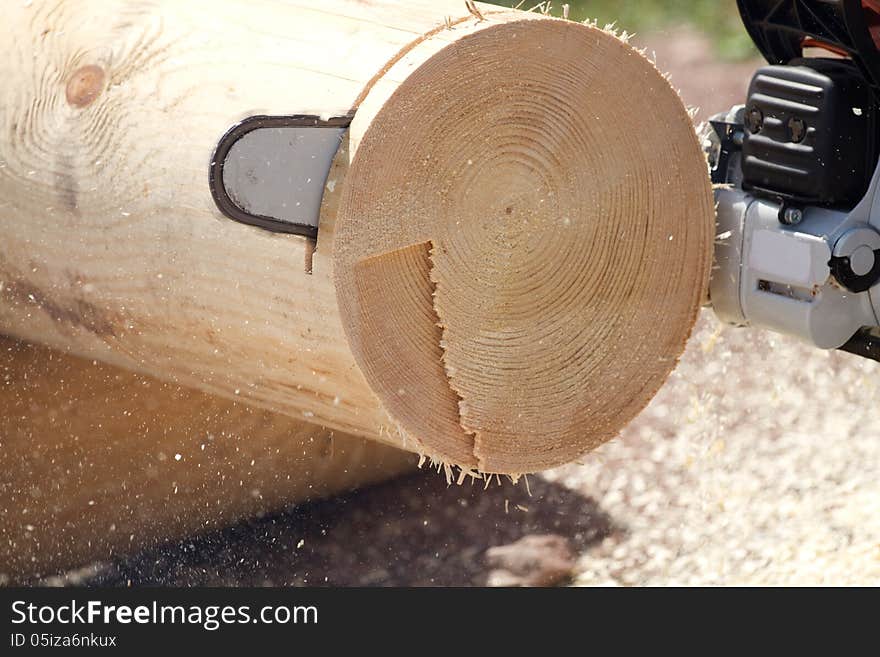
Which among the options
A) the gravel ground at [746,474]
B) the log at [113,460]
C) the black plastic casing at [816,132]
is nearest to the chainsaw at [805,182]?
the black plastic casing at [816,132]

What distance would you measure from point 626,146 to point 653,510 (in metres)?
1.40

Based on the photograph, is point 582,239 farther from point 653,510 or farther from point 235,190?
point 653,510

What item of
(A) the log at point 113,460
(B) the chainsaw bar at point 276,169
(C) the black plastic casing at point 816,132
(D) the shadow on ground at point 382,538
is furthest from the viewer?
(D) the shadow on ground at point 382,538

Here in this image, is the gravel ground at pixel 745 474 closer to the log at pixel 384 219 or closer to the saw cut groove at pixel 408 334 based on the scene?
the log at pixel 384 219

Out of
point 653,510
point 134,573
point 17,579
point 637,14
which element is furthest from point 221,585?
point 637,14

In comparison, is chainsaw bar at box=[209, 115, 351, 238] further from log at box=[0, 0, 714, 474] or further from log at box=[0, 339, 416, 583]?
log at box=[0, 339, 416, 583]

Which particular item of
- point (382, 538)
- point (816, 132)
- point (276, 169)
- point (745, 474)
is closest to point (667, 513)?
point (745, 474)

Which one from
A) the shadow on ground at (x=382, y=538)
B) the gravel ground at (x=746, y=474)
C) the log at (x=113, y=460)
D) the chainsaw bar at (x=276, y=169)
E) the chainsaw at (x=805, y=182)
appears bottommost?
the gravel ground at (x=746, y=474)

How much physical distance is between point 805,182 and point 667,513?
1.17 metres

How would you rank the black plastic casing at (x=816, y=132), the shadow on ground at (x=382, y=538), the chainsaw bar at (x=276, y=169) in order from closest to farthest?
the chainsaw bar at (x=276, y=169) → the black plastic casing at (x=816, y=132) → the shadow on ground at (x=382, y=538)

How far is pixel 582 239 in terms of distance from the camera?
2539mm

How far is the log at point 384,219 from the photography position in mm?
2227

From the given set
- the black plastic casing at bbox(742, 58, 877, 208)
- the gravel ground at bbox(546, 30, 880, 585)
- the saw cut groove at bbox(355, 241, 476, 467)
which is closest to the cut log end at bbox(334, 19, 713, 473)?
the saw cut groove at bbox(355, 241, 476, 467)

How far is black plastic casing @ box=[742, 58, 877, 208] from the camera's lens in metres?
2.75
